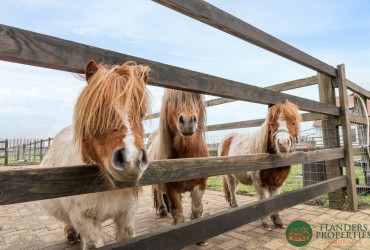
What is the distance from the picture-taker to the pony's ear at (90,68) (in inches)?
51.4

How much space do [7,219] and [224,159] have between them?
412 cm

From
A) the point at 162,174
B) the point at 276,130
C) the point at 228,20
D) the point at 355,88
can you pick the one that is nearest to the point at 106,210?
the point at 162,174

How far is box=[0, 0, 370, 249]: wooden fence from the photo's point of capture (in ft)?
3.72

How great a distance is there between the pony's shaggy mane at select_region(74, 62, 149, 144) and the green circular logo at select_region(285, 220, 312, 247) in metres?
2.40

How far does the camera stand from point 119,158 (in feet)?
3.37

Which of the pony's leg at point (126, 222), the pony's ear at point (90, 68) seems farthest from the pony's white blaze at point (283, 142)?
the pony's ear at point (90, 68)

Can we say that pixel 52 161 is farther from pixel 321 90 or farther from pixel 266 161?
pixel 321 90

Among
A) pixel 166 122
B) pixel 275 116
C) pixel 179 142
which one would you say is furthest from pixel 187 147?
pixel 275 116

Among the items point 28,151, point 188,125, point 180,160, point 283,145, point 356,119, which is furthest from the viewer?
point 28,151

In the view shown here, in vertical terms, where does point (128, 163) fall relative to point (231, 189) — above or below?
above

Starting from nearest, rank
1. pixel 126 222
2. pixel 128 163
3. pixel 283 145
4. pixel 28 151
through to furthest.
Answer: pixel 128 163 < pixel 126 222 < pixel 283 145 < pixel 28 151

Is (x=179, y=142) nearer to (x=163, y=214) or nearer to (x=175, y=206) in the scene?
(x=175, y=206)

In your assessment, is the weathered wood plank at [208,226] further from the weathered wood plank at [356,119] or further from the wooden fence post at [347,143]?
the weathered wood plank at [356,119]

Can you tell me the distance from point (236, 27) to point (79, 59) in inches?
64.5
